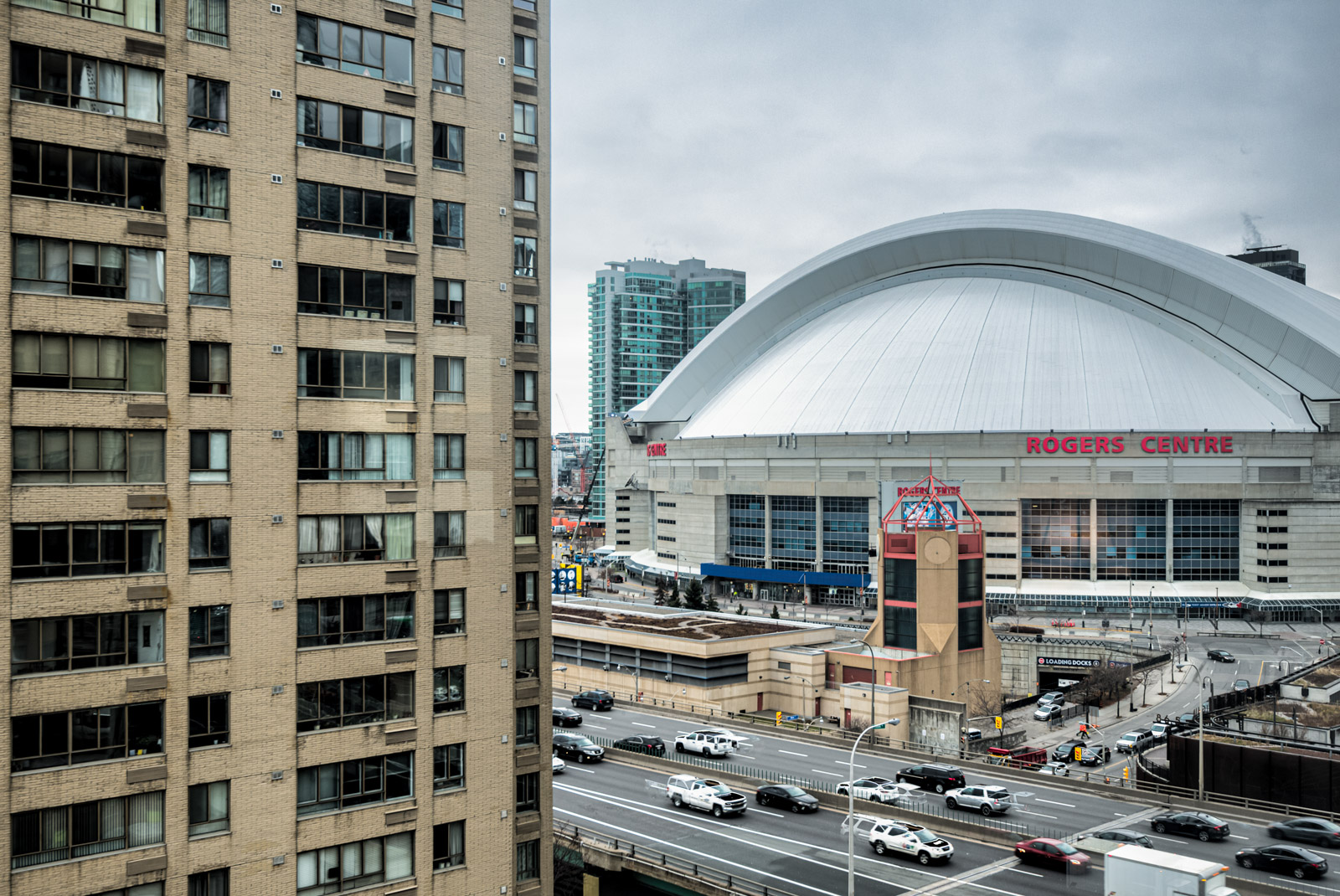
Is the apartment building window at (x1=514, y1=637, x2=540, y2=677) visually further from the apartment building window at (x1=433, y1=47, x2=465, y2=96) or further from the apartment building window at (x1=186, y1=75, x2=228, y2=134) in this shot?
the apartment building window at (x1=186, y1=75, x2=228, y2=134)

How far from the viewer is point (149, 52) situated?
70.1 feet

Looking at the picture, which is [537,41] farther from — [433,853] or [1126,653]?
[1126,653]

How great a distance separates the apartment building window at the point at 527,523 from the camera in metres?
26.4

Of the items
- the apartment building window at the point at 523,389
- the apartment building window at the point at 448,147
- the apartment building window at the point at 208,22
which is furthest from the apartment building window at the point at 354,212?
the apartment building window at the point at 523,389

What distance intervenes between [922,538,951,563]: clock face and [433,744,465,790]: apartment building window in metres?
59.6

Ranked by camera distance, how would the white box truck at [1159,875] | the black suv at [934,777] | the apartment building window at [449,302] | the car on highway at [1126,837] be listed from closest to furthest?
the apartment building window at [449,302] → the white box truck at [1159,875] → the car on highway at [1126,837] → the black suv at [934,777]

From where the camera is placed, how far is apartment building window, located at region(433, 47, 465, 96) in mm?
24906

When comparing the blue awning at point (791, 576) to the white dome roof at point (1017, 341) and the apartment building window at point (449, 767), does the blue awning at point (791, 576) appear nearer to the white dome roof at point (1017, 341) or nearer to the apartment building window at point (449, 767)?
the white dome roof at point (1017, 341)

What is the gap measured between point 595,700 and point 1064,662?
4682 centimetres

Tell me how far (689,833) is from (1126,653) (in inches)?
2511

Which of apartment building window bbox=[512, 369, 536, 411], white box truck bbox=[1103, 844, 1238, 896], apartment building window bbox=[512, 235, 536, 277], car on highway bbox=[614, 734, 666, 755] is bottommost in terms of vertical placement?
car on highway bbox=[614, 734, 666, 755]

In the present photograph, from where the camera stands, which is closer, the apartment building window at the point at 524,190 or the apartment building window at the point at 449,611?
the apartment building window at the point at 449,611

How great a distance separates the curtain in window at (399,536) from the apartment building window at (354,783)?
428 cm

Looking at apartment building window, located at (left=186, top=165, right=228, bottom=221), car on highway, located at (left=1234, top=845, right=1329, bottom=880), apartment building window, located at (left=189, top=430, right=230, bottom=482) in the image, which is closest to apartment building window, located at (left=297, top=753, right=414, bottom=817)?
apartment building window, located at (left=189, top=430, right=230, bottom=482)
